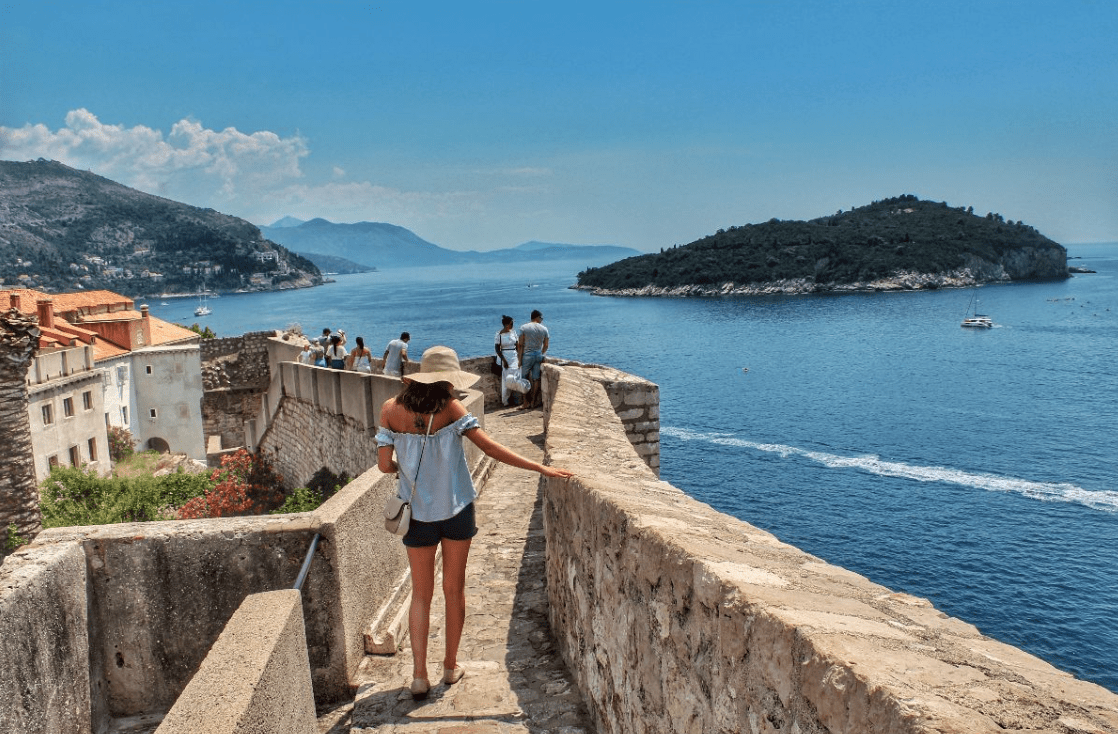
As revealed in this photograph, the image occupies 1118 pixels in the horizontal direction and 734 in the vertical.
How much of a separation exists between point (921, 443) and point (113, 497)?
4446 centimetres

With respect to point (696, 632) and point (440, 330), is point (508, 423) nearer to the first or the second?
point (696, 632)

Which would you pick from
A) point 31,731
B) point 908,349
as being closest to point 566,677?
point 31,731

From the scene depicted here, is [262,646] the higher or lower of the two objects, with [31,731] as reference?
higher

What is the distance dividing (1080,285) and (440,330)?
132m

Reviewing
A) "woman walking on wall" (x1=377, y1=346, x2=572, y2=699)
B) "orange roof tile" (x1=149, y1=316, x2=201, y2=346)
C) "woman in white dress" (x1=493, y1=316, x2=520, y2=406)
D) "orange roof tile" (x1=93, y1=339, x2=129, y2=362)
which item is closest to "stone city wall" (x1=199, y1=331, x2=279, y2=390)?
"orange roof tile" (x1=93, y1=339, x2=129, y2=362)

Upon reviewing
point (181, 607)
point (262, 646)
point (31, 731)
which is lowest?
point (31, 731)

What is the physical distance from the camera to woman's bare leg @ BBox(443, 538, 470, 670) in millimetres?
4254

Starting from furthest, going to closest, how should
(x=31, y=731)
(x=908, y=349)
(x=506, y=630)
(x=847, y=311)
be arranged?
1. (x=847, y=311)
2. (x=908, y=349)
3. (x=506, y=630)
4. (x=31, y=731)

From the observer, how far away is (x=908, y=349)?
86.6 metres

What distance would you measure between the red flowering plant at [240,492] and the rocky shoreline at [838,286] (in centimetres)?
14829

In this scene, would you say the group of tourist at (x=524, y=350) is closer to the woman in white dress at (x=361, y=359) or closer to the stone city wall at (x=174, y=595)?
the woman in white dress at (x=361, y=359)

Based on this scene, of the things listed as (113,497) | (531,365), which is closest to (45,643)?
(531,365)

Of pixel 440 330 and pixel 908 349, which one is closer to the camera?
pixel 908 349

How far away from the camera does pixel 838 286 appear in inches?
6388
